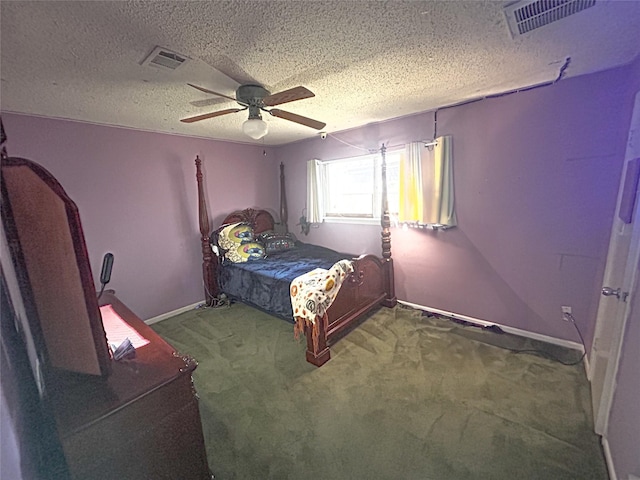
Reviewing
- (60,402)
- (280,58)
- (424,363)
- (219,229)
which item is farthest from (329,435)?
(219,229)

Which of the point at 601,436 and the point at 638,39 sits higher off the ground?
the point at 638,39

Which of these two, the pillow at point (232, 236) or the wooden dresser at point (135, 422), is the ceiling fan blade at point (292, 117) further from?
the pillow at point (232, 236)

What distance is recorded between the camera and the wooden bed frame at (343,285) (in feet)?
7.81

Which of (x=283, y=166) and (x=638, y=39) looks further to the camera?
(x=283, y=166)

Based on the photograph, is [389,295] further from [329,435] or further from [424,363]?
[329,435]

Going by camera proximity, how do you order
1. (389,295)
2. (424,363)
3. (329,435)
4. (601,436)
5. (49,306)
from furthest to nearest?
1. (389,295)
2. (424,363)
3. (329,435)
4. (601,436)
5. (49,306)

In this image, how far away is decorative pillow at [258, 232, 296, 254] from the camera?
391cm

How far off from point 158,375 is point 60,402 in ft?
0.95

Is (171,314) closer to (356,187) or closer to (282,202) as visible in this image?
(282,202)

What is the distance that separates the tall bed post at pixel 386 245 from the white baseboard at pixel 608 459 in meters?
1.98

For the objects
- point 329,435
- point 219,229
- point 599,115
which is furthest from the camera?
point 219,229

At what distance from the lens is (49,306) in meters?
0.84

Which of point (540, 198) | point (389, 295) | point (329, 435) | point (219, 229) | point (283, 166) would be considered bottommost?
point (329, 435)

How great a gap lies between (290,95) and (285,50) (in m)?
0.23
